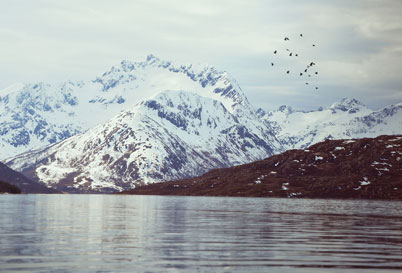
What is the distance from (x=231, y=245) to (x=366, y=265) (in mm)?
16781

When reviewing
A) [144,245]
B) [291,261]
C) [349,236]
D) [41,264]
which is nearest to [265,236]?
[349,236]

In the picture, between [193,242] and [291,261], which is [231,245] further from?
[291,261]

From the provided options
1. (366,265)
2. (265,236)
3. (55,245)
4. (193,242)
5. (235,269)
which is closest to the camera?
(235,269)

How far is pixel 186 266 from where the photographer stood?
44.8 metres

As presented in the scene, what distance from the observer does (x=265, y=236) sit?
2832 inches

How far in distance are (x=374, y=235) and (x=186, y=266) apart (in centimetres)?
3826

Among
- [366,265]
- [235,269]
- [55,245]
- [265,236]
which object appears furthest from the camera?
[265,236]

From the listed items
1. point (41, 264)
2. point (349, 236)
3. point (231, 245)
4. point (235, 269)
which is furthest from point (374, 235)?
point (41, 264)

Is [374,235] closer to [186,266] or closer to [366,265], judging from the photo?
[366,265]

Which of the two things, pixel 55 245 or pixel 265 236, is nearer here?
pixel 55 245

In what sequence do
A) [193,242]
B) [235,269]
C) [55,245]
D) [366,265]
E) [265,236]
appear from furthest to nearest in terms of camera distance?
[265,236], [193,242], [55,245], [366,265], [235,269]

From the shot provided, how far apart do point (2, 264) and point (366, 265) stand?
1066 inches

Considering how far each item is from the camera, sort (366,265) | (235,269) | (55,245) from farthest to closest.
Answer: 1. (55,245)
2. (366,265)
3. (235,269)

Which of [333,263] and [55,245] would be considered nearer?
[333,263]
